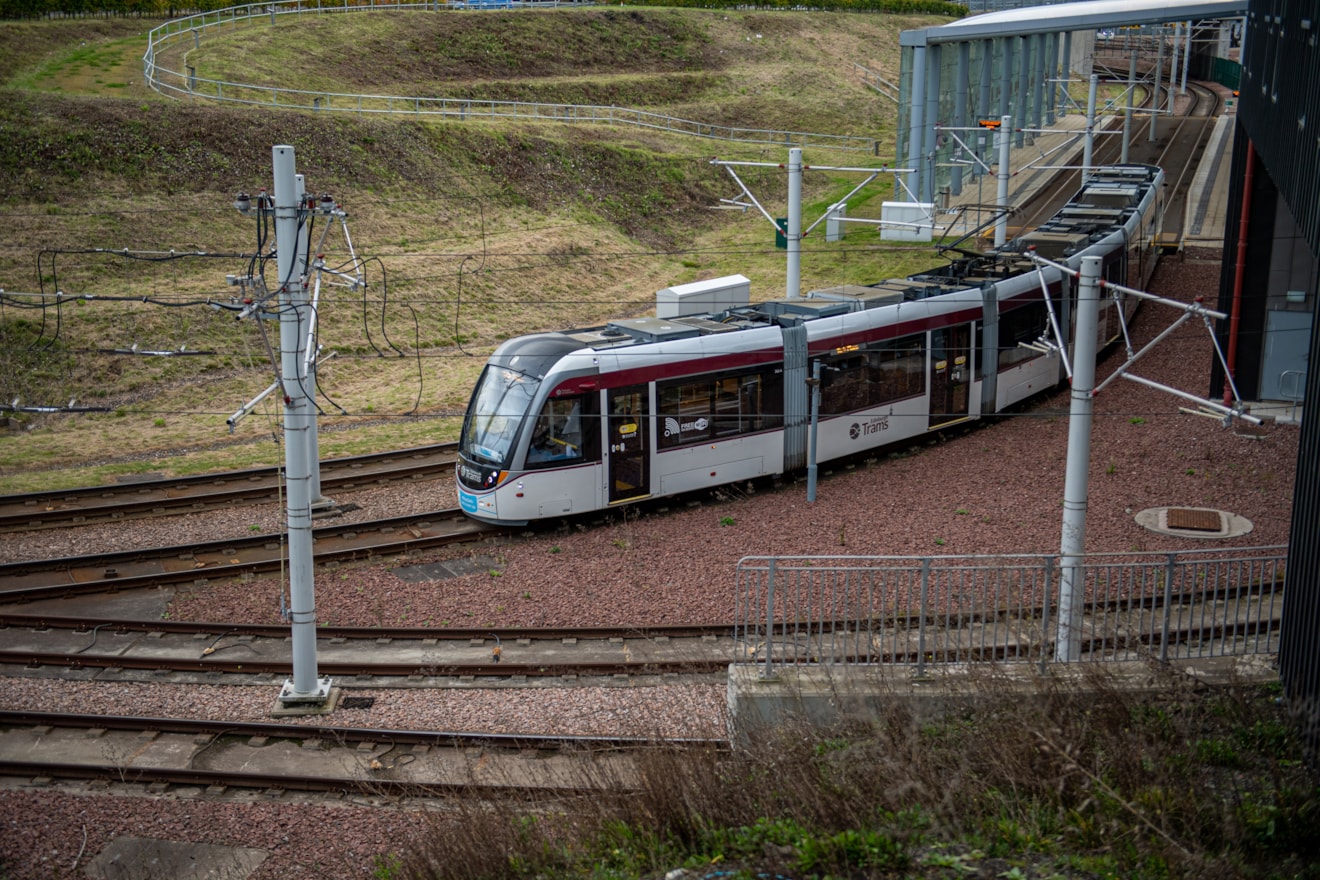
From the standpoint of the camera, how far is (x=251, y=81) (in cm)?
4462

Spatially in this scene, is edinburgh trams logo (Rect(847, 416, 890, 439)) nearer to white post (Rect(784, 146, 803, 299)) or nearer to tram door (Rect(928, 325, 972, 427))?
tram door (Rect(928, 325, 972, 427))

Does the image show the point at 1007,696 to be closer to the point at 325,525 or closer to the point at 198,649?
the point at 198,649

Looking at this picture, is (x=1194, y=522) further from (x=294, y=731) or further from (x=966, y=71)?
(x=966, y=71)

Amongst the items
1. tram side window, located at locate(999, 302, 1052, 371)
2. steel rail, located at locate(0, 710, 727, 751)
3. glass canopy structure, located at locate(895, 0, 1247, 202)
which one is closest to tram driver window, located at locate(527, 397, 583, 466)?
steel rail, located at locate(0, 710, 727, 751)

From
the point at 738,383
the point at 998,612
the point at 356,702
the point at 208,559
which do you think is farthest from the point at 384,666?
the point at 738,383

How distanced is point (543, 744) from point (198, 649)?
4.88 metres

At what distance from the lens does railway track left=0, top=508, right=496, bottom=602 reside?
15.9 m

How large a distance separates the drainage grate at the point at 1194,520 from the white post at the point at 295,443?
11.6m

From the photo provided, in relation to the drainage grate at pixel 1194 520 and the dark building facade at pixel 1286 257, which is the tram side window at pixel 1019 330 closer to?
the dark building facade at pixel 1286 257

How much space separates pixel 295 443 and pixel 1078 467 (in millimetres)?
7983

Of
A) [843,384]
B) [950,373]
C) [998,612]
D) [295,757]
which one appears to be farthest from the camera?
[950,373]

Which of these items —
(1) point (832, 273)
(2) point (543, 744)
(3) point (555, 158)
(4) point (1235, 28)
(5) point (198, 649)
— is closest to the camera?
(2) point (543, 744)

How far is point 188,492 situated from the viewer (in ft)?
63.4

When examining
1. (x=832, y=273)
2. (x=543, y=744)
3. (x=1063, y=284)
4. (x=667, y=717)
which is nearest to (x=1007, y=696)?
(x=667, y=717)
